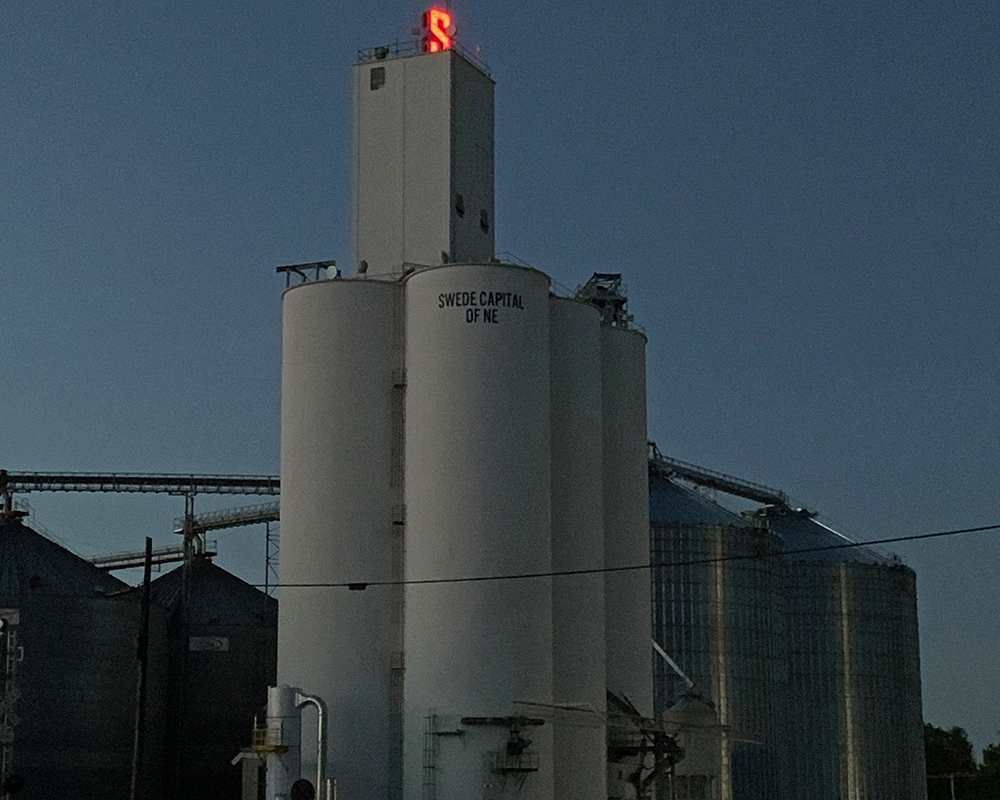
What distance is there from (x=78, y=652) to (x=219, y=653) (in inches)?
314

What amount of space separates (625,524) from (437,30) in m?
17.9

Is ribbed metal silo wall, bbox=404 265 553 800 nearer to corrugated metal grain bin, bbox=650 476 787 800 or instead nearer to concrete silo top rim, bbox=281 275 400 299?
concrete silo top rim, bbox=281 275 400 299

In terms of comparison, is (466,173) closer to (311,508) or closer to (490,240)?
(490,240)

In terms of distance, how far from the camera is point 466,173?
56406mm

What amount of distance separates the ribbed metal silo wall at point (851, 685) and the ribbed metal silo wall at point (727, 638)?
2.60 m

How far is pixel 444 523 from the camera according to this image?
48812 mm

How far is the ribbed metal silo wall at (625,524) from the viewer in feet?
185

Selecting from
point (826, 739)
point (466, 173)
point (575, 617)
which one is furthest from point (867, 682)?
point (466, 173)

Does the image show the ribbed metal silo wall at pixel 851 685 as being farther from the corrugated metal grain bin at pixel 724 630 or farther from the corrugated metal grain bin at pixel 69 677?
the corrugated metal grain bin at pixel 69 677

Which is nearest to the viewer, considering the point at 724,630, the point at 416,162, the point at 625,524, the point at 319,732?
the point at 319,732

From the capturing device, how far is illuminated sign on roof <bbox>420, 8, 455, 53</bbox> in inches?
2261

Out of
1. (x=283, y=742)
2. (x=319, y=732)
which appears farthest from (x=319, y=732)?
(x=283, y=742)

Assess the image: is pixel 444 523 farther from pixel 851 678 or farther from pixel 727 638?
pixel 851 678

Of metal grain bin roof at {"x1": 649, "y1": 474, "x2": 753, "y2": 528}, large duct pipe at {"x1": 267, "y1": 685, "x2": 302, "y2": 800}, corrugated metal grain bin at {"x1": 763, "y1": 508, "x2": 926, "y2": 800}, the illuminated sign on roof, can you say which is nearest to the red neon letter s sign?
the illuminated sign on roof
